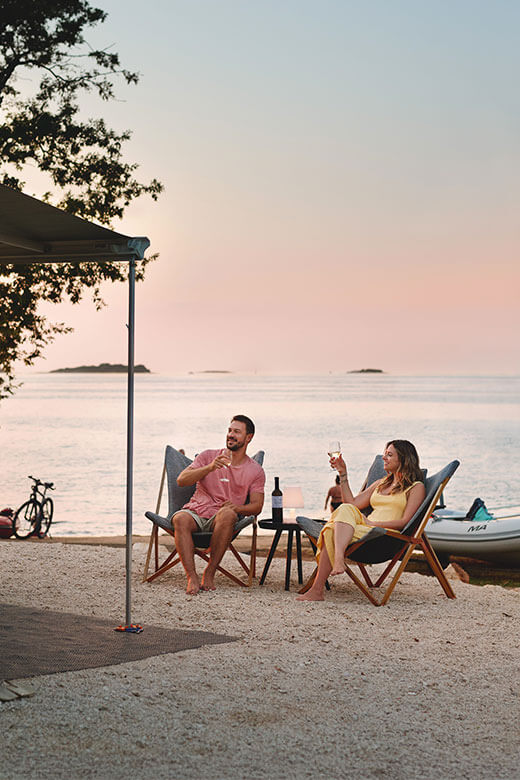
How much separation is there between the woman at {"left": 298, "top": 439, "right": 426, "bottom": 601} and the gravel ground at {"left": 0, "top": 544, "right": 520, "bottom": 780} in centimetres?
25

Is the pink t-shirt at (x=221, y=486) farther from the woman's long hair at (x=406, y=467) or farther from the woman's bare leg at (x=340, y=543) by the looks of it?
the woman's long hair at (x=406, y=467)

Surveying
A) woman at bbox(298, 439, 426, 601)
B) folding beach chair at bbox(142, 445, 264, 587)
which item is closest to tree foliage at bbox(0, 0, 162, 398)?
folding beach chair at bbox(142, 445, 264, 587)

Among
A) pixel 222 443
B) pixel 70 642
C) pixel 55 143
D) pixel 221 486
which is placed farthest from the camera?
pixel 222 443

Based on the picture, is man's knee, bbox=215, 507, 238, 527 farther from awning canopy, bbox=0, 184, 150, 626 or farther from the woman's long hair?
awning canopy, bbox=0, 184, 150, 626

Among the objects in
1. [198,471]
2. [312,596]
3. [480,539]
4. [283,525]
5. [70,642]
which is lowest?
[480,539]

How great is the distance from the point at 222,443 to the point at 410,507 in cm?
3171

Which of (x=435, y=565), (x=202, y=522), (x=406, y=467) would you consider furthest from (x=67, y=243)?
(x=435, y=565)

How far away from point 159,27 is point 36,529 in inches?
269

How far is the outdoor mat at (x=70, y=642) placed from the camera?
3.65 m

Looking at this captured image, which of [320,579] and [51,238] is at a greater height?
[51,238]

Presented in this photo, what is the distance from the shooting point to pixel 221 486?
5.96m

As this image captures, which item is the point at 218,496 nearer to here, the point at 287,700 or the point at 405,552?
the point at 405,552

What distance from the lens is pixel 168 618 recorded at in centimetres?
478

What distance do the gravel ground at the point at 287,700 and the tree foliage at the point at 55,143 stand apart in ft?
21.5
